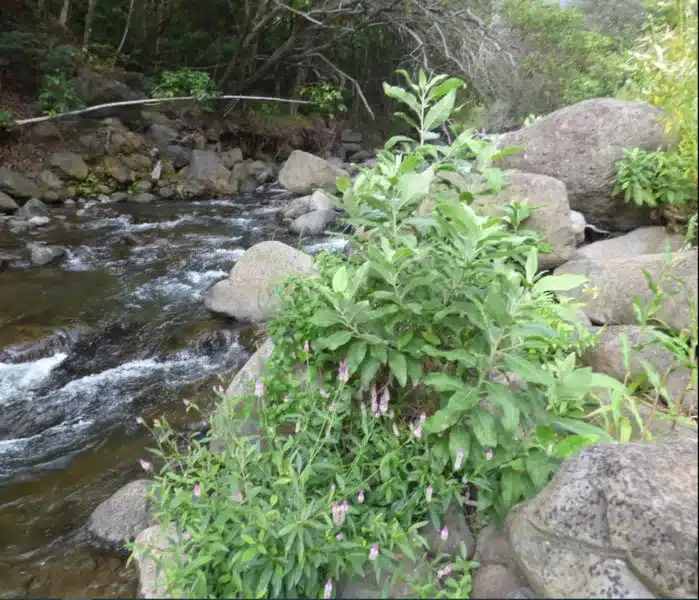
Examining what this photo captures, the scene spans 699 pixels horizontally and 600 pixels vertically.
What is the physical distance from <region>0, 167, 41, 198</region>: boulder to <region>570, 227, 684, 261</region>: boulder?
11.3m

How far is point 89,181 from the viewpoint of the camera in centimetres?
1290

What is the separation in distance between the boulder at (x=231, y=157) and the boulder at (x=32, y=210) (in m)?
5.81

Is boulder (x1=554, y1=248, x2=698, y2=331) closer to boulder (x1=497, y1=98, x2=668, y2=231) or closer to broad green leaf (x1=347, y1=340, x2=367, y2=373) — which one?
boulder (x1=497, y1=98, x2=668, y2=231)

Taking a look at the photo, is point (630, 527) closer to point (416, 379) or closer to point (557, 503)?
point (557, 503)

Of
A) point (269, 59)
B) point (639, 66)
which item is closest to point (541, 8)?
point (269, 59)

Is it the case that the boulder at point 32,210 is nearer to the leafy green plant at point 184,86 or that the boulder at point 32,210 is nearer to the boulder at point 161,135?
the boulder at point 161,135

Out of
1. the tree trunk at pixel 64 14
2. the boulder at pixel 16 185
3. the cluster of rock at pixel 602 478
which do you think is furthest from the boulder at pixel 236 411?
the tree trunk at pixel 64 14

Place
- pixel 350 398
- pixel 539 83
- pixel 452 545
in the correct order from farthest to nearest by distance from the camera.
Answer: pixel 539 83
pixel 350 398
pixel 452 545

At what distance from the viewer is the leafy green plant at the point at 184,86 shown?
1518 centimetres

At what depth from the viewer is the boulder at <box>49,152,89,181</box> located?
12.6m

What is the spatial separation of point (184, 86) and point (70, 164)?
464cm

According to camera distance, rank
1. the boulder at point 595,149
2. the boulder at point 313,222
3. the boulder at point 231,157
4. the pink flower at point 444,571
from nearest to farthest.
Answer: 1. the pink flower at point 444,571
2. the boulder at point 595,149
3. the boulder at point 313,222
4. the boulder at point 231,157

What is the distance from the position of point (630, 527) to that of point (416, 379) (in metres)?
1.05

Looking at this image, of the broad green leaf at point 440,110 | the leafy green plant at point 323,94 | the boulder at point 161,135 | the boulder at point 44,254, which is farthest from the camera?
the leafy green plant at point 323,94
